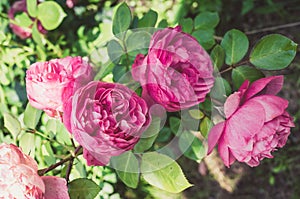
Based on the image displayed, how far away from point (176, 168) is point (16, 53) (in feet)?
1.83

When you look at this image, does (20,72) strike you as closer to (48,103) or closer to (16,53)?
(16,53)

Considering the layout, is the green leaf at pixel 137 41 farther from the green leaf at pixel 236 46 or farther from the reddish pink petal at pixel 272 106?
the reddish pink petal at pixel 272 106

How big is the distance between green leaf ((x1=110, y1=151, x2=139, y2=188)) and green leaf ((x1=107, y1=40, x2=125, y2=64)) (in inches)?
7.6

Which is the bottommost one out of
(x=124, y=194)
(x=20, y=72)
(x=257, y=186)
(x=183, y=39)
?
(x=257, y=186)

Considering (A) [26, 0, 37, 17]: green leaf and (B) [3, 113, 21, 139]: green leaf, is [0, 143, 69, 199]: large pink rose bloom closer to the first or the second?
(B) [3, 113, 21, 139]: green leaf

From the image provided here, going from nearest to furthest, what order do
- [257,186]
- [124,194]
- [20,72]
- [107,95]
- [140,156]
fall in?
[107,95] < [140,156] < [20,72] < [124,194] < [257,186]

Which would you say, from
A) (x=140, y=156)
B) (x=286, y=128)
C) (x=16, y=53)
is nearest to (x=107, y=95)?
(x=140, y=156)

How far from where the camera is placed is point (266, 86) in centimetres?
79

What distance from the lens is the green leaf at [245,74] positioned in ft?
2.78

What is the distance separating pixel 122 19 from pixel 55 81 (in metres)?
0.22

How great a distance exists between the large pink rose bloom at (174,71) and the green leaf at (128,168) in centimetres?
12

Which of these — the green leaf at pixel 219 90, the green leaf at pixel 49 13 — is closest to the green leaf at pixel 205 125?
the green leaf at pixel 219 90

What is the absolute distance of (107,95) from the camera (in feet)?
2.24

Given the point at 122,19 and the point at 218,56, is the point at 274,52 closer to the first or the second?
the point at 218,56
